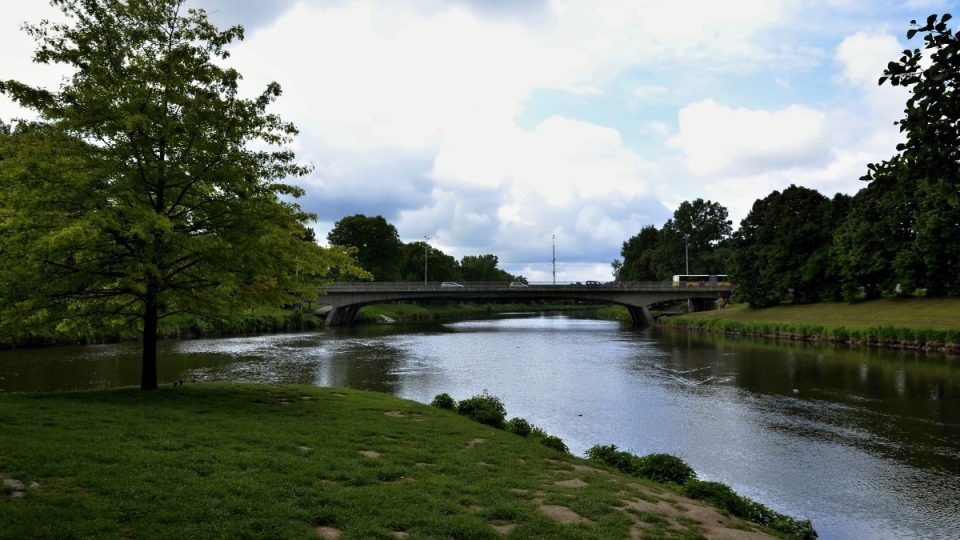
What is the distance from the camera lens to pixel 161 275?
15195 mm

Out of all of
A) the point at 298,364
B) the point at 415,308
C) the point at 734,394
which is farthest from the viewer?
the point at 415,308

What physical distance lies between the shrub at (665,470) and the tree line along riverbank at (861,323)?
4344cm

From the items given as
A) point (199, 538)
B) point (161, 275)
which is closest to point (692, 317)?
point (161, 275)

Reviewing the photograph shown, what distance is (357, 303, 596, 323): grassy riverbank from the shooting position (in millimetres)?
105338

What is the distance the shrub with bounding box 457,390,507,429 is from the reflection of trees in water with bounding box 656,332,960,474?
1105 centimetres

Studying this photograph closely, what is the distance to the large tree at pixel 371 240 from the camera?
123 meters

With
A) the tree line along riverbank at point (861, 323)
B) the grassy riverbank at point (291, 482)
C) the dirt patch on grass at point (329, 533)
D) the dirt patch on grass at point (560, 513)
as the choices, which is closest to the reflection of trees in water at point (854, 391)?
the tree line along riverbank at point (861, 323)

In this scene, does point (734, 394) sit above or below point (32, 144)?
below

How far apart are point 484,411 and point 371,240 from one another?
109285 mm

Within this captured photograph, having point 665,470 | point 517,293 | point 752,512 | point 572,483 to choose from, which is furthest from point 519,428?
point 517,293

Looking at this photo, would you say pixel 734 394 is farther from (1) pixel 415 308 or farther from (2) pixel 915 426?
(1) pixel 415 308

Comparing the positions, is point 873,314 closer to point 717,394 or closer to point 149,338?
point 717,394

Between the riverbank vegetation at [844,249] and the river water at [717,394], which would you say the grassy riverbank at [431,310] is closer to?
the river water at [717,394]

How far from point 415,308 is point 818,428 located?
346 feet
